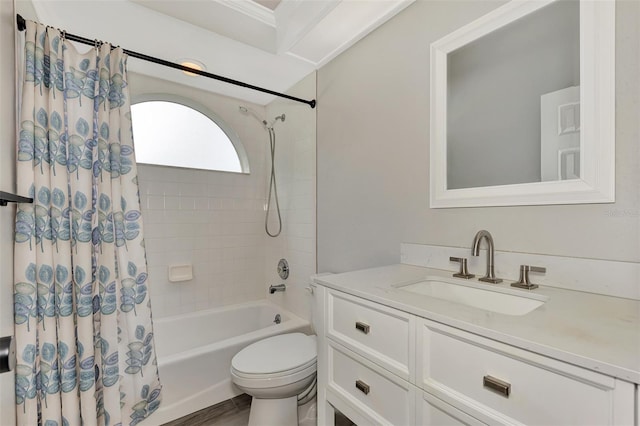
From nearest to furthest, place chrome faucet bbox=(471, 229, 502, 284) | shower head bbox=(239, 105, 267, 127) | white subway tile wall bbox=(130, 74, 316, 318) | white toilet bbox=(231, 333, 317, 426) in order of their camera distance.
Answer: chrome faucet bbox=(471, 229, 502, 284) → white toilet bbox=(231, 333, 317, 426) → white subway tile wall bbox=(130, 74, 316, 318) → shower head bbox=(239, 105, 267, 127)

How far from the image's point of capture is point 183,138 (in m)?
2.54

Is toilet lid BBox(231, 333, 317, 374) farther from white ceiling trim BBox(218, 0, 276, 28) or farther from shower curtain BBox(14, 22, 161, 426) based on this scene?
white ceiling trim BBox(218, 0, 276, 28)

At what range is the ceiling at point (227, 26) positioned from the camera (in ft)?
5.20

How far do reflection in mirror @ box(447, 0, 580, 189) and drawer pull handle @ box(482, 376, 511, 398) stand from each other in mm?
758

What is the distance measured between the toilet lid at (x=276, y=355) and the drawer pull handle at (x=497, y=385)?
99cm

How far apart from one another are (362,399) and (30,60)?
1.87 meters

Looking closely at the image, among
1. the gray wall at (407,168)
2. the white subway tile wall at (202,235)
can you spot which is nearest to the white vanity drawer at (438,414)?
the gray wall at (407,168)

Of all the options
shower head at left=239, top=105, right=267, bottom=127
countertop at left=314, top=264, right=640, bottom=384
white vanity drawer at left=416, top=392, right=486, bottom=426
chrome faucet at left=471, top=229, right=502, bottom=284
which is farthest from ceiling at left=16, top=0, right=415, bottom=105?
white vanity drawer at left=416, top=392, right=486, bottom=426

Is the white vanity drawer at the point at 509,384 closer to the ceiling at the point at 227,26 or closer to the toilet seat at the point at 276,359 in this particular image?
the toilet seat at the point at 276,359

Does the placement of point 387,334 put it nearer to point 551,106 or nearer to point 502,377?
point 502,377

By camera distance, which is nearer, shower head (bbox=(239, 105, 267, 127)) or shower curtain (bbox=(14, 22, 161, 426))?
shower curtain (bbox=(14, 22, 161, 426))

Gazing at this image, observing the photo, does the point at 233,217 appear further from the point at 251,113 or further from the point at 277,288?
the point at 251,113

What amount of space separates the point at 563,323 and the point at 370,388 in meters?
0.59

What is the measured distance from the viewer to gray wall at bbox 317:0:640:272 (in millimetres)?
863
